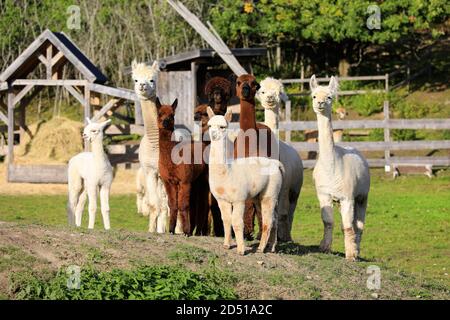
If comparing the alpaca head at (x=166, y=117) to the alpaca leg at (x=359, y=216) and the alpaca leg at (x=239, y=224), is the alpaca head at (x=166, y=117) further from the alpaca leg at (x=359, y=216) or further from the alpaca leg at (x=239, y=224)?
the alpaca leg at (x=359, y=216)

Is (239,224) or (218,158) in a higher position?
(218,158)

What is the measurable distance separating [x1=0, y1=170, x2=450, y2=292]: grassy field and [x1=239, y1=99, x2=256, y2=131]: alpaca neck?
209cm

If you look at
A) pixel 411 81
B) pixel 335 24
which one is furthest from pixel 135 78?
pixel 411 81

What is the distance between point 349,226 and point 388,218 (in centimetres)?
847

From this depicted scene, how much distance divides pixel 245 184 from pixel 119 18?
2613 centimetres

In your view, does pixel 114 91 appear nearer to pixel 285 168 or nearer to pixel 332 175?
pixel 285 168

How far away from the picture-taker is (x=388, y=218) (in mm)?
20891

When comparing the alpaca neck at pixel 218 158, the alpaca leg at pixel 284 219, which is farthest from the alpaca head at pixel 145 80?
the alpaca neck at pixel 218 158

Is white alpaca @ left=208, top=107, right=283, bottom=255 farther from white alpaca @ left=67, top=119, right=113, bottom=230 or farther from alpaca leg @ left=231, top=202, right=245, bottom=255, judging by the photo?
white alpaca @ left=67, top=119, right=113, bottom=230

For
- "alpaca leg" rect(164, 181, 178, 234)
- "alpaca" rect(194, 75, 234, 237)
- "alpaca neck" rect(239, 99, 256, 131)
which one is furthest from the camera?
"alpaca" rect(194, 75, 234, 237)

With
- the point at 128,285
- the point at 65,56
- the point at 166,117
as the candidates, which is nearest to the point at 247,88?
the point at 166,117

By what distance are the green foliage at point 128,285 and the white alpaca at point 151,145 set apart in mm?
3399

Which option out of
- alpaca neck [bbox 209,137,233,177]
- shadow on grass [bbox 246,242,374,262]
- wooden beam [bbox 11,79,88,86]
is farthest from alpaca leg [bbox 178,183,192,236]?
wooden beam [bbox 11,79,88,86]

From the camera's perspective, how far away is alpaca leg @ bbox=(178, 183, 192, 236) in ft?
42.1
